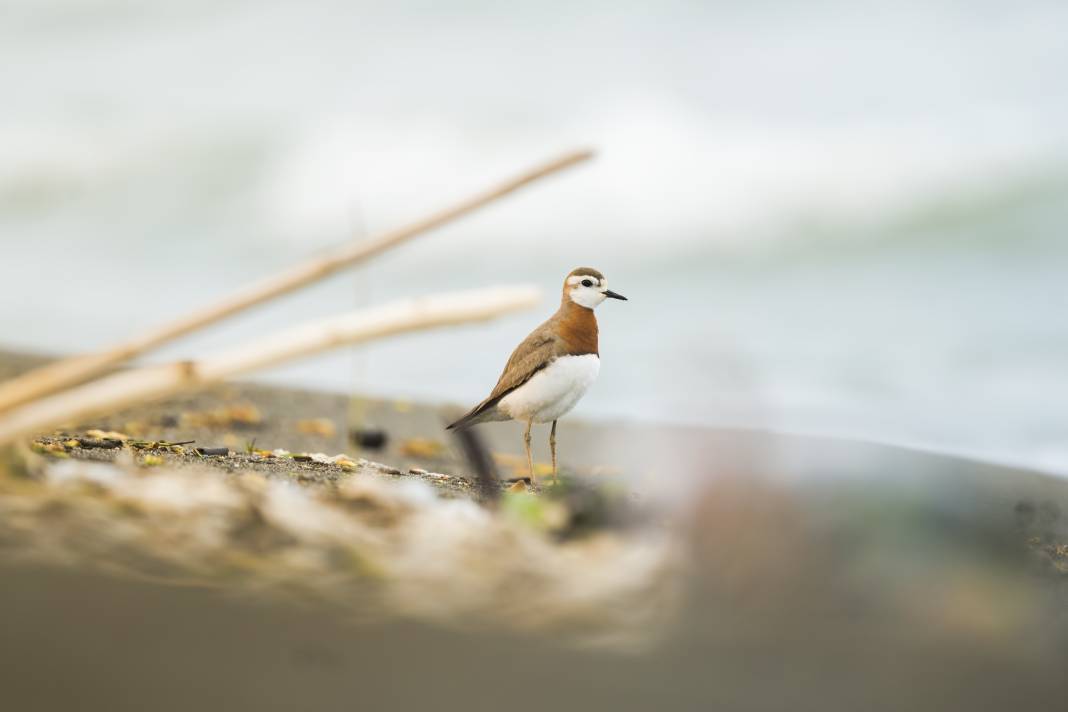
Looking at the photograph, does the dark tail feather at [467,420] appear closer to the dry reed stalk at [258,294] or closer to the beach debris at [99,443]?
the beach debris at [99,443]

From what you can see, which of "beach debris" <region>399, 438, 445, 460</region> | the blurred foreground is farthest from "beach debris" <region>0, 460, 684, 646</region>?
"beach debris" <region>399, 438, 445, 460</region>

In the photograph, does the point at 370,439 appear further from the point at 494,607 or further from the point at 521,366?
the point at 494,607

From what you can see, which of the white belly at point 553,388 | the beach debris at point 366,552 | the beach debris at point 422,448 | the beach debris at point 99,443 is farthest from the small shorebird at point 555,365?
the beach debris at point 422,448

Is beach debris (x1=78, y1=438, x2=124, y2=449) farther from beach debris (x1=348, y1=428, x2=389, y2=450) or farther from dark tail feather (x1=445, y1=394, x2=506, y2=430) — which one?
Result: beach debris (x1=348, y1=428, x2=389, y2=450)

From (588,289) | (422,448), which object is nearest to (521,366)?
(588,289)

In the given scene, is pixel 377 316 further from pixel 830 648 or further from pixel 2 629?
pixel 830 648

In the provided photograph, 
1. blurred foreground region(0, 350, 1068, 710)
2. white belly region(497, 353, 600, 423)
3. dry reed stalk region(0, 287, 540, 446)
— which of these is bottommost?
blurred foreground region(0, 350, 1068, 710)

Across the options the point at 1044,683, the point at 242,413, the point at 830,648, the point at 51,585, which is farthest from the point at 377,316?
the point at 242,413
